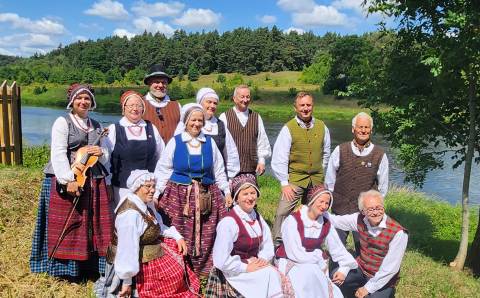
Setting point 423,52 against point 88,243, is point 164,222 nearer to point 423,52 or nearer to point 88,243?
point 88,243

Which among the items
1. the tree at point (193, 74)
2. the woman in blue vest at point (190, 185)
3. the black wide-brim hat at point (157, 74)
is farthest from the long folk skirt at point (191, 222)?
the tree at point (193, 74)

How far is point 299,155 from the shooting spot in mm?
4547

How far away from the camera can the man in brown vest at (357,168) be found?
420 cm

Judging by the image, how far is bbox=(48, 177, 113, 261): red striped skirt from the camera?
370 centimetres

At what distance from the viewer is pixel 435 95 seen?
6.16 metres

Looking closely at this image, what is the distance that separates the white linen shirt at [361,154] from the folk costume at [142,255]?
1.72 m

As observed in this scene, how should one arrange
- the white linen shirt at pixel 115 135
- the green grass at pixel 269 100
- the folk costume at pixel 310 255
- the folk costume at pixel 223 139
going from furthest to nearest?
the green grass at pixel 269 100 → the folk costume at pixel 223 139 → the white linen shirt at pixel 115 135 → the folk costume at pixel 310 255

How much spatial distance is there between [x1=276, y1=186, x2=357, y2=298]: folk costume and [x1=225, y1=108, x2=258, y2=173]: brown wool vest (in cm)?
114

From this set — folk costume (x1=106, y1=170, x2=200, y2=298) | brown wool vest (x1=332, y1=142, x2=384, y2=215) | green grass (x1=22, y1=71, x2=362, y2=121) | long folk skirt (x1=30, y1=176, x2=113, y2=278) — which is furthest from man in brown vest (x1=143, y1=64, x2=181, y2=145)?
green grass (x1=22, y1=71, x2=362, y2=121)

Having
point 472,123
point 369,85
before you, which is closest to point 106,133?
point 369,85

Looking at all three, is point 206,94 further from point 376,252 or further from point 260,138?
point 376,252

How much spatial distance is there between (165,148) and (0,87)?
19.3 ft

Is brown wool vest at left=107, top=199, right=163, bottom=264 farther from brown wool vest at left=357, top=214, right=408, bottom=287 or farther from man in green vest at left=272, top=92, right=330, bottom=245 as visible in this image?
brown wool vest at left=357, top=214, right=408, bottom=287

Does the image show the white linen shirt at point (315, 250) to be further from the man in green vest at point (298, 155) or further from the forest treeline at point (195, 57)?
the forest treeline at point (195, 57)
